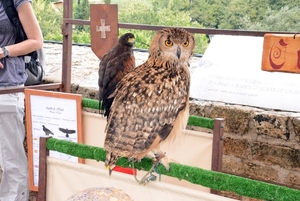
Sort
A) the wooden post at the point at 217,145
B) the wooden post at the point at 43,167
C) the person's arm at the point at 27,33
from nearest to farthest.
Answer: the wooden post at the point at 43,167
the wooden post at the point at 217,145
the person's arm at the point at 27,33

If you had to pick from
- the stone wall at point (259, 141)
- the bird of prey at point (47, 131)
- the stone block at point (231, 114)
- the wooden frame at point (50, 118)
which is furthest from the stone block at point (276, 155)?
the bird of prey at point (47, 131)

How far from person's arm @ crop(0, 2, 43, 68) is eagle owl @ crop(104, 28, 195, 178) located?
897 mm

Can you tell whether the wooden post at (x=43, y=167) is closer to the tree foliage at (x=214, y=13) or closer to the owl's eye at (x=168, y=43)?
the owl's eye at (x=168, y=43)

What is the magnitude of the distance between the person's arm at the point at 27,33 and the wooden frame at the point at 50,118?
0.60 ft

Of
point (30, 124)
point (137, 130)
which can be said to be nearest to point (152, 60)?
point (137, 130)

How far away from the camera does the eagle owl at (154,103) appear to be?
1105 mm

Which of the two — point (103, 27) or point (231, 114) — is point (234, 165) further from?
point (103, 27)

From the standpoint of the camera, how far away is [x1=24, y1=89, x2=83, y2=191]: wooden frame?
1.93 metres

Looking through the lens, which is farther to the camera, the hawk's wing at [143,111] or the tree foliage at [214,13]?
the tree foliage at [214,13]

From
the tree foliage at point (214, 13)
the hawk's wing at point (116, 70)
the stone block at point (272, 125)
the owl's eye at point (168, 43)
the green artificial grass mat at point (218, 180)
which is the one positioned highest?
the tree foliage at point (214, 13)

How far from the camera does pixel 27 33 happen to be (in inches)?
77.9

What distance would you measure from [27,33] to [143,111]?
3.48 feet

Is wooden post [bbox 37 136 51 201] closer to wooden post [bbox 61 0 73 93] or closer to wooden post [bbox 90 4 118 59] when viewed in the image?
wooden post [bbox 90 4 118 59]

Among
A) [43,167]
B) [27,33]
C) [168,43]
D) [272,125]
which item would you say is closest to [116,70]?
[168,43]
